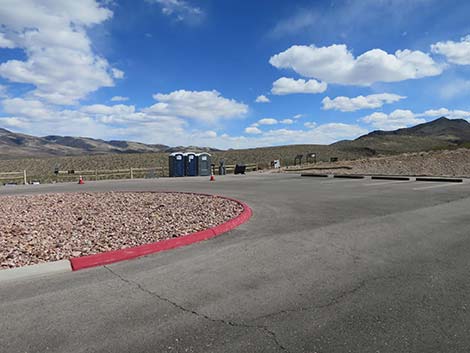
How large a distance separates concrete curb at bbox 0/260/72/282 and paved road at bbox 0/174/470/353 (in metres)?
0.23

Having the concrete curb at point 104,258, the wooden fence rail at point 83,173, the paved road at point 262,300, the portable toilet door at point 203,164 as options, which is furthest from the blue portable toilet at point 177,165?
the paved road at point 262,300

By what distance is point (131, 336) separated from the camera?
3.09 m

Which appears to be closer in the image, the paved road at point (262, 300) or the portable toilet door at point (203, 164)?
the paved road at point (262, 300)

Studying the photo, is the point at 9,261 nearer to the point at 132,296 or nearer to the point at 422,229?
the point at 132,296

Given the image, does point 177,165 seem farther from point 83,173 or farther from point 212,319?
point 212,319

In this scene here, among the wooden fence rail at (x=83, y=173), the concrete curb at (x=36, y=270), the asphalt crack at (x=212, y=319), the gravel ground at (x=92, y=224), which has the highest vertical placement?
the wooden fence rail at (x=83, y=173)

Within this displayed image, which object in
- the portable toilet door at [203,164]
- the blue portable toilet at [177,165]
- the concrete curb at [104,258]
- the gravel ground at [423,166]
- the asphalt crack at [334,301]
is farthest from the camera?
the portable toilet door at [203,164]

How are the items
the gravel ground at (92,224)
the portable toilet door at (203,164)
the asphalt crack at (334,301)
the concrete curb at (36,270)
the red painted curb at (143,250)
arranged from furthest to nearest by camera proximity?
the portable toilet door at (203,164) < the gravel ground at (92,224) < the red painted curb at (143,250) < the concrete curb at (36,270) < the asphalt crack at (334,301)

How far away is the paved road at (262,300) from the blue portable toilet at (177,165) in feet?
79.4

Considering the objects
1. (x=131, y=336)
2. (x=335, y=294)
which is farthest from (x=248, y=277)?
(x=131, y=336)

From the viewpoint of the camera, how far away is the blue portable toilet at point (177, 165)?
30.3 m

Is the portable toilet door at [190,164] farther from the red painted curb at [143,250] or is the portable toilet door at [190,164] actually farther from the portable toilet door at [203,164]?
the red painted curb at [143,250]

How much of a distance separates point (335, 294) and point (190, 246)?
303 centimetres

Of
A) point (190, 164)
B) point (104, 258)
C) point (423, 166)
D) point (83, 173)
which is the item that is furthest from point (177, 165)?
point (104, 258)
